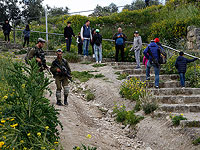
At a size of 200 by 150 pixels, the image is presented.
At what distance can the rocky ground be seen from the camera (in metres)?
6.27

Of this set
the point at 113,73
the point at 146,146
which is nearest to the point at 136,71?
the point at 113,73

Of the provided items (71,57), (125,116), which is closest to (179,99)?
(125,116)

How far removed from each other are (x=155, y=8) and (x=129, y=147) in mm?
16708

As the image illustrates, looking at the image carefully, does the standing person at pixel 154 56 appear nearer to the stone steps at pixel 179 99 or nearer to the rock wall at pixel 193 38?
the stone steps at pixel 179 99

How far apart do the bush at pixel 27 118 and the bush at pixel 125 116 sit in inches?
144

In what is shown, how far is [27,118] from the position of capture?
14.1ft

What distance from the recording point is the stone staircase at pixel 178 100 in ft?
22.7

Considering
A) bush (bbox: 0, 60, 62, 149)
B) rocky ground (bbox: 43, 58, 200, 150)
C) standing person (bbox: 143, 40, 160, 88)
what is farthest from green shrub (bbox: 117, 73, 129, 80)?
bush (bbox: 0, 60, 62, 149)

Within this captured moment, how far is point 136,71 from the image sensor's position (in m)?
12.4

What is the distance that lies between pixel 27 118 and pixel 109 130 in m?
3.81

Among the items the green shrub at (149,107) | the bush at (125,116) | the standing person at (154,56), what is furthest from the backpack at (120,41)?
the green shrub at (149,107)

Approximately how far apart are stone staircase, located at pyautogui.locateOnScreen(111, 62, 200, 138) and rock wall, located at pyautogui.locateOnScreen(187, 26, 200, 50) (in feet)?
15.2

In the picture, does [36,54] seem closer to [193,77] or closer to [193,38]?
[193,77]

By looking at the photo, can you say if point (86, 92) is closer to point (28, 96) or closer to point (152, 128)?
point (152, 128)
